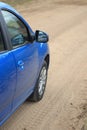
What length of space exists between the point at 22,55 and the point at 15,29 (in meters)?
0.39

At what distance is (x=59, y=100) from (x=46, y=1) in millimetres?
18262

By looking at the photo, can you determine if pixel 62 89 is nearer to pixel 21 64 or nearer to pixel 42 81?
pixel 42 81

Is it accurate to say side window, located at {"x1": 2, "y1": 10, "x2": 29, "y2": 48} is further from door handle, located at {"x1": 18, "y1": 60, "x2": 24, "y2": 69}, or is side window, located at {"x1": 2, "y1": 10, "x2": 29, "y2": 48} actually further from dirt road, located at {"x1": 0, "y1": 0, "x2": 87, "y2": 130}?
dirt road, located at {"x1": 0, "y1": 0, "x2": 87, "y2": 130}

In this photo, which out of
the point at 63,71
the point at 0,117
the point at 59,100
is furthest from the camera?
the point at 63,71

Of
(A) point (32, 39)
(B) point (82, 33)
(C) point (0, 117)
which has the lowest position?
(B) point (82, 33)

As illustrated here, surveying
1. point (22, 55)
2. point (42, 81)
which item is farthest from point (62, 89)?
point (22, 55)

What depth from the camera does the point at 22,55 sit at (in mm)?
5516

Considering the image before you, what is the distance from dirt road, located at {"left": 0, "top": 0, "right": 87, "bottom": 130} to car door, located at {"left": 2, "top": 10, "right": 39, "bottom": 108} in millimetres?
442

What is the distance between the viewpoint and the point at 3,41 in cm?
507

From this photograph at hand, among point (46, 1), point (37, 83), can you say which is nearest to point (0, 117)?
point (37, 83)

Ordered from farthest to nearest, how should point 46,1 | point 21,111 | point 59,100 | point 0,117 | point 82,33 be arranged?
1. point 46,1
2. point 82,33
3. point 59,100
4. point 21,111
5. point 0,117

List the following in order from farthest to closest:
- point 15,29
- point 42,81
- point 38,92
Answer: point 42,81, point 38,92, point 15,29

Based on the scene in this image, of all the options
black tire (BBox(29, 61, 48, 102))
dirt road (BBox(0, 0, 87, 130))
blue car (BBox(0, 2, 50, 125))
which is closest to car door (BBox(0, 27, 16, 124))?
blue car (BBox(0, 2, 50, 125))

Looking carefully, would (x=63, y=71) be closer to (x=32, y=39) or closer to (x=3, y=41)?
(x=32, y=39)
